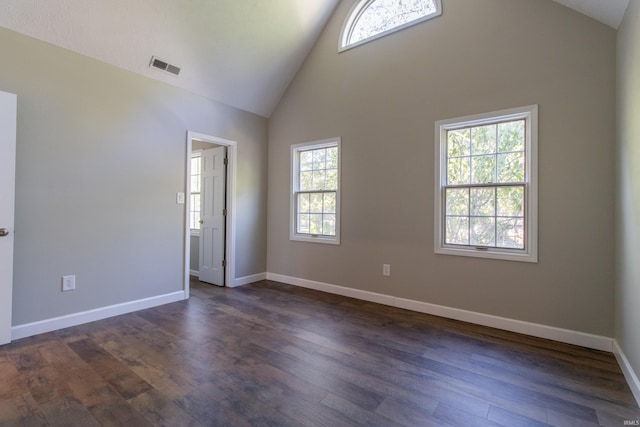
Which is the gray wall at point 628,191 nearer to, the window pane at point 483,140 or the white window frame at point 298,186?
the window pane at point 483,140

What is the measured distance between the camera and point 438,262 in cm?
329

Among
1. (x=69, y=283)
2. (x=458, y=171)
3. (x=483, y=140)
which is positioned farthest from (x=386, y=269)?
(x=69, y=283)

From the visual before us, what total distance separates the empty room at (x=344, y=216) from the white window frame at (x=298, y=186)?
0.18 feet

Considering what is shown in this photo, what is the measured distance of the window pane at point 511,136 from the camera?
9.48 feet

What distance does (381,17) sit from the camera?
3795 millimetres

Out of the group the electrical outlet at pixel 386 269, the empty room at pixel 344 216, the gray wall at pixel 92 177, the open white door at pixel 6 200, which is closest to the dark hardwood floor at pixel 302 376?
the empty room at pixel 344 216

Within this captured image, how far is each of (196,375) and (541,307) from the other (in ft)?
9.61

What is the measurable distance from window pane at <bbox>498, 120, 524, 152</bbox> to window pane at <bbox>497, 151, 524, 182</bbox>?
0.22 feet

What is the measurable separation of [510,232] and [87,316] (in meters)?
4.21

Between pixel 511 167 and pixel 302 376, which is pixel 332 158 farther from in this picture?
pixel 302 376

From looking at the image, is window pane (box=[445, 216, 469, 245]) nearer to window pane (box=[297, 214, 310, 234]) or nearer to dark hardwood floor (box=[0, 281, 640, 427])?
dark hardwood floor (box=[0, 281, 640, 427])

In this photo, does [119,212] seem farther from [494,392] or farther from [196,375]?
[494,392]

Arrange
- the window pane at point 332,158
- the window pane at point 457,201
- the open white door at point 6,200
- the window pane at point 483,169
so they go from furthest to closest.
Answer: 1. the window pane at point 332,158
2. the window pane at point 457,201
3. the window pane at point 483,169
4. the open white door at point 6,200

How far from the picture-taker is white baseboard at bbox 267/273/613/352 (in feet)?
8.36
